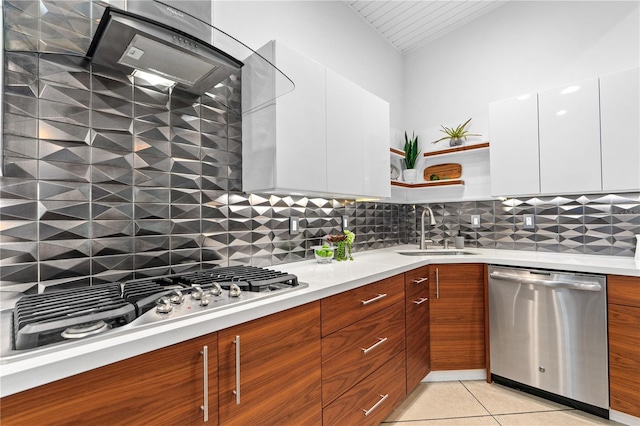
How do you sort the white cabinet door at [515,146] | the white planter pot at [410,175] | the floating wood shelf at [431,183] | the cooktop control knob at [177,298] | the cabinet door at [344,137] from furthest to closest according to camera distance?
the white planter pot at [410,175], the floating wood shelf at [431,183], the white cabinet door at [515,146], the cabinet door at [344,137], the cooktop control knob at [177,298]

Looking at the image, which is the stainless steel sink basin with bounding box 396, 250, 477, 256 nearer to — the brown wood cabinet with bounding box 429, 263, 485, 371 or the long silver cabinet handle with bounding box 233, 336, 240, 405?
the brown wood cabinet with bounding box 429, 263, 485, 371

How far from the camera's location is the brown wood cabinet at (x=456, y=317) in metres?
2.21

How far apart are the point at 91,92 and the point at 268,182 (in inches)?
32.9

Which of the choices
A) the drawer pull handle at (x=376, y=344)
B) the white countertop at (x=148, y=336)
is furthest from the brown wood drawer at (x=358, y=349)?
the white countertop at (x=148, y=336)

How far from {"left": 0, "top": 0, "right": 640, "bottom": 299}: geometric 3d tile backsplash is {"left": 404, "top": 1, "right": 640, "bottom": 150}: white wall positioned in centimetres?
205

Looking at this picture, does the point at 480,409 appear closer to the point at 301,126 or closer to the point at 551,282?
the point at 551,282

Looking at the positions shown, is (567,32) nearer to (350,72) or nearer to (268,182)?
(350,72)

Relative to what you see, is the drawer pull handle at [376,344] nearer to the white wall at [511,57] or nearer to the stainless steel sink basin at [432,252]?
the stainless steel sink basin at [432,252]

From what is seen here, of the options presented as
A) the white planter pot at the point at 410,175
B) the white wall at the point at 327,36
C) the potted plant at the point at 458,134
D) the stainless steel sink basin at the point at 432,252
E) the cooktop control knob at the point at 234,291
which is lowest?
the stainless steel sink basin at the point at 432,252

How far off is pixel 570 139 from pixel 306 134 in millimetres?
1931

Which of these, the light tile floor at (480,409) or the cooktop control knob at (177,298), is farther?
the light tile floor at (480,409)

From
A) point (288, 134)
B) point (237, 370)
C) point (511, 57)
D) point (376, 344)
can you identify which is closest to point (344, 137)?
point (288, 134)

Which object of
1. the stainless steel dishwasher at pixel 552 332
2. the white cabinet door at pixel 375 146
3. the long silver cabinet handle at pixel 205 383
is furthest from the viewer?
the white cabinet door at pixel 375 146

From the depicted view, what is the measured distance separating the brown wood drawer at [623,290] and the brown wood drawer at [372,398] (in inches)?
50.1
